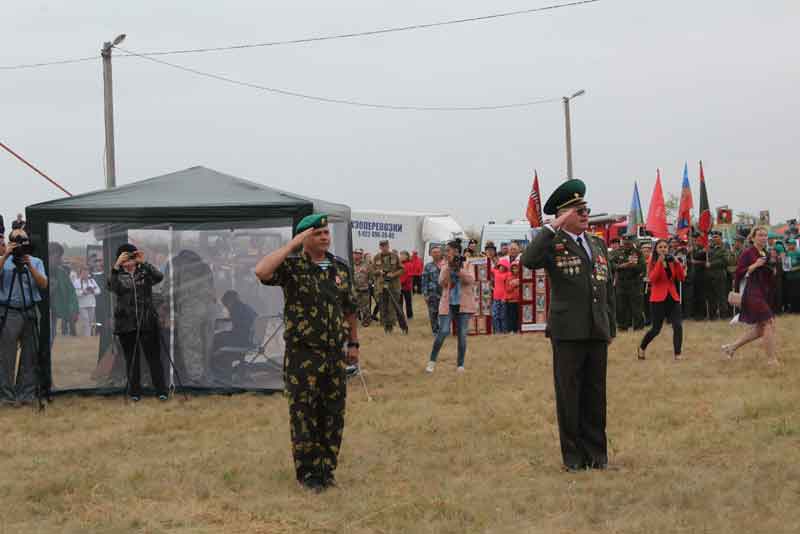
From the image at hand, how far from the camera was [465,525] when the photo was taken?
19.6 feet

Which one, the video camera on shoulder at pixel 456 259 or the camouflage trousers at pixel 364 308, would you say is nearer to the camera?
the video camera on shoulder at pixel 456 259

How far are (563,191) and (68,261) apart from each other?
23.7 ft

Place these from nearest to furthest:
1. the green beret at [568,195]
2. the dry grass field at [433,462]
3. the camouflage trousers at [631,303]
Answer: the dry grass field at [433,462] → the green beret at [568,195] → the camouflage trousers at [631,303]

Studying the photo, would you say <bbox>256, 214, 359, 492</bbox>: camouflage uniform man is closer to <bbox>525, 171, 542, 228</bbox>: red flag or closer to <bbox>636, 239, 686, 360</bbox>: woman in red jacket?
<bbox>636, 239, 686, 360</bbox>: woman in red jacket

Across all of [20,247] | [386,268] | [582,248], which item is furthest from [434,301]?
[582,248]

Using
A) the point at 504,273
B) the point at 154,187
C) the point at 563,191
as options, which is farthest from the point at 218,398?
the point at 504,273

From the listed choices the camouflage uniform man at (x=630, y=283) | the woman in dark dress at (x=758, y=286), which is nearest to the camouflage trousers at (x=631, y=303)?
the camouflage uniform man at (x=630, y=283)

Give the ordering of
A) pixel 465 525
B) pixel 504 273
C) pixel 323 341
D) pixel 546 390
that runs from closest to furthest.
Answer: pixel 465 525 < pixel 323 341 < pixel 546 390 < pixel 504 273

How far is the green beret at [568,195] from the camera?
7.01 meters

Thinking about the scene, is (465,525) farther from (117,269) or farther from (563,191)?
(117,269)

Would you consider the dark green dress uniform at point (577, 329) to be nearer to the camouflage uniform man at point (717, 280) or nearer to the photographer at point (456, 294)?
the photographer at point (456, 294)

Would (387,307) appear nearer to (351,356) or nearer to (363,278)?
(363,278)

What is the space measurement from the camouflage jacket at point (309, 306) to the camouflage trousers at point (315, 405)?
84mm

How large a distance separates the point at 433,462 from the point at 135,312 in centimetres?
504
